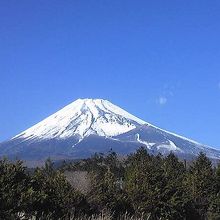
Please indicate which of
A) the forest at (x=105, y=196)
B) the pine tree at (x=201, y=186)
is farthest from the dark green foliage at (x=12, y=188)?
the pine tree at (x=201, y=186)

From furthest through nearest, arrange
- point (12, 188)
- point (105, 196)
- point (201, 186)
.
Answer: point (201, 186) < point (105, 196) < point (12, 188)

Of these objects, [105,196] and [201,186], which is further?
[201,186]

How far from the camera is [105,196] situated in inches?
534

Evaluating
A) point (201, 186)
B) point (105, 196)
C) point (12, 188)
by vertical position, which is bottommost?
point (201, 186)

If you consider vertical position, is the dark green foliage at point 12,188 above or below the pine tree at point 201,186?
above

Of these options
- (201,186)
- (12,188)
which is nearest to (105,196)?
(12,188)

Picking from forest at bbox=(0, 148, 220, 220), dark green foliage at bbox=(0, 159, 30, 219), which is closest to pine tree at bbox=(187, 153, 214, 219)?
forest at bbox=(0, 148, 220, 220)

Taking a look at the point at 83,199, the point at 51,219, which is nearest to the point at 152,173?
the point at 83,199

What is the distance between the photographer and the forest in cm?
1055

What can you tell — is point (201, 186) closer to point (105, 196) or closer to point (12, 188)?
point (105, 196)

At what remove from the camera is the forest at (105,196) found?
10.5 m

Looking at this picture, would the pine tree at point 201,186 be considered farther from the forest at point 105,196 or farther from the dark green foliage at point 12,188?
the dark green foliage at point 12,188

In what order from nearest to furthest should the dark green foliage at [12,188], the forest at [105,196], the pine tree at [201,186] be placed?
1. the dark green foliage at [12,188]
2. the forest at [105,196]
3. the pine tree at [201,186]

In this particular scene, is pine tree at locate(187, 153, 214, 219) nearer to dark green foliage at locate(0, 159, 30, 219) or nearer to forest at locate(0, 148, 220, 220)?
forest at locate(0, 148, 220, 220)
